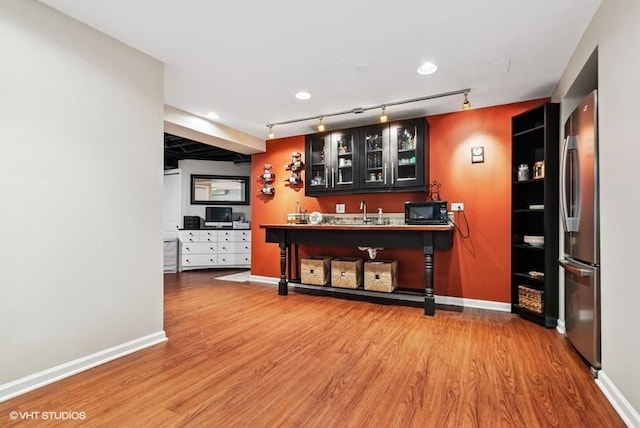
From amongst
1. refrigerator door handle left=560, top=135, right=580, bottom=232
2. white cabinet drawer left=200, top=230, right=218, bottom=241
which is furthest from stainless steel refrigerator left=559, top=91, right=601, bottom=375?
white cabinet drawer left=200, top=230, right=218, bottom=241

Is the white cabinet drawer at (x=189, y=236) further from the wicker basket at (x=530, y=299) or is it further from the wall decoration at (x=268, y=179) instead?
the wicker basket at (x=530, y=299)

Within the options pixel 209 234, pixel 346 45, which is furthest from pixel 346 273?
pixel 209 234

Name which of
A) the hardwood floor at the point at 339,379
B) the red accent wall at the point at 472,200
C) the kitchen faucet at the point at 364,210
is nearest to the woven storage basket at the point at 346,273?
the red accent wall at the point at 472,200

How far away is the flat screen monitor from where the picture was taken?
23.1 feet

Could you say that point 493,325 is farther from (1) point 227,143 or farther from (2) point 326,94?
(1) point 227,143

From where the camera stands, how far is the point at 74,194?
214cm

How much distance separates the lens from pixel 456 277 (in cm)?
394

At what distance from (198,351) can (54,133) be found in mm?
1868

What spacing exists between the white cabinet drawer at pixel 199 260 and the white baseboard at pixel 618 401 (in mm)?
6295

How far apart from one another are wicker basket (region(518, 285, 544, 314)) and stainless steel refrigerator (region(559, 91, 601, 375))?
21.5 inches

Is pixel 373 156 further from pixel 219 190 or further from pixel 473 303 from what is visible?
pixel 219 190

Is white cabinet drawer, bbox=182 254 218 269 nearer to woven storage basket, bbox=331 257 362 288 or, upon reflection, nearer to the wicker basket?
woven storage basket, bbox=331 257 362 288

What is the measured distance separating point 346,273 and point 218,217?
402 cm

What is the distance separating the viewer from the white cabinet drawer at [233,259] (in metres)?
6.80
